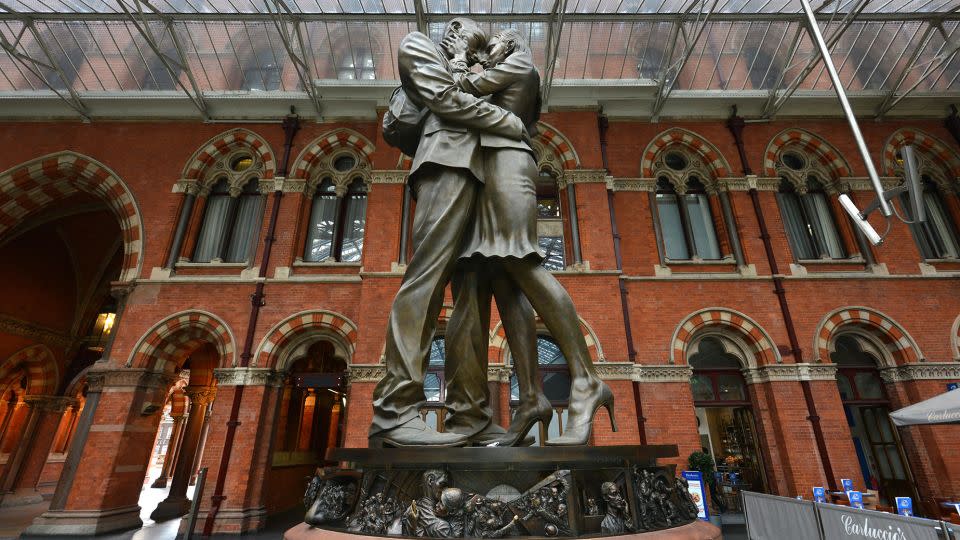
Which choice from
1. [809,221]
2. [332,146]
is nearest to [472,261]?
[332,146]

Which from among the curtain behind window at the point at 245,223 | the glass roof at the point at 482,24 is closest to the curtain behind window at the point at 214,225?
the curtain behind window at the point at 245,223

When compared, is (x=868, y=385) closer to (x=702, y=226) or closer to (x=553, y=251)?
(x=702, y=226)

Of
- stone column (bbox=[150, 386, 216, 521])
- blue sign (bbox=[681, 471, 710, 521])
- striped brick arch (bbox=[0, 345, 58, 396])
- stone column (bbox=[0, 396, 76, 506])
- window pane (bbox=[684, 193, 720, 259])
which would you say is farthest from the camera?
striped brick arch (bbox=[0, 345, 58, 396])

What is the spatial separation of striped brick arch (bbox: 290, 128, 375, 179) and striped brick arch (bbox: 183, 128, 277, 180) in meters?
0.73

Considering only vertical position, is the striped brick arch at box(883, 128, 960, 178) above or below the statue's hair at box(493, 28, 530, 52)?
above

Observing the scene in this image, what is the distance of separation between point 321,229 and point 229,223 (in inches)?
81.8

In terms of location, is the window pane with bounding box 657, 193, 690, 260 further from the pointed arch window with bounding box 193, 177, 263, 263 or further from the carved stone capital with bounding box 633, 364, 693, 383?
the pointed arch window with bounding box 193, 177, 263, 263

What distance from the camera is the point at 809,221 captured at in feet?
34.9

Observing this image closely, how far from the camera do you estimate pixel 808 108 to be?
10.9m

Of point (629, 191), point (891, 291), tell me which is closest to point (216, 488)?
point (629, 191)

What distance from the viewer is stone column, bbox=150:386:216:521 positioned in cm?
975

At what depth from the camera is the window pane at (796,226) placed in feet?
34.0

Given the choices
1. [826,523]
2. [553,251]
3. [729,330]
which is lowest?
[826,523]

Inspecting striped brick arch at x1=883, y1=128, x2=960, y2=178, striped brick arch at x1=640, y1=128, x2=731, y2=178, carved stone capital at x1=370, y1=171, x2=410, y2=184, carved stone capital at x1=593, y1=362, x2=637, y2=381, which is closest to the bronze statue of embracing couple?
carved stone capital at x1=593, y1=362, x2=637, y2=381
